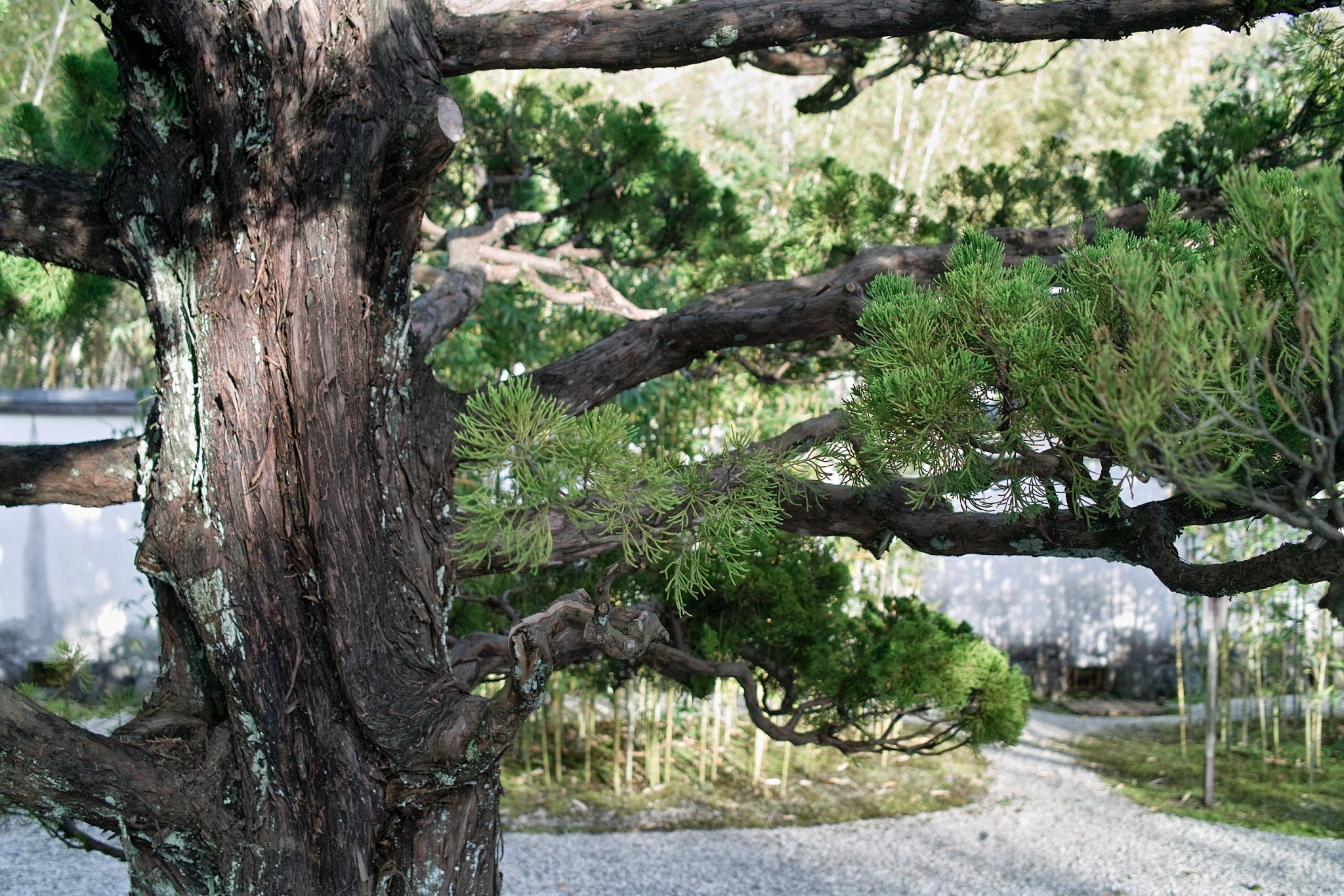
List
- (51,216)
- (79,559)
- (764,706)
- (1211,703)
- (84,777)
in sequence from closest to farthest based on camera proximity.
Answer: (84,777), (51,216), (764,706), (1211,703), (79,559)

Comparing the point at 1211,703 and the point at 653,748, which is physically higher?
the point at 1211,703

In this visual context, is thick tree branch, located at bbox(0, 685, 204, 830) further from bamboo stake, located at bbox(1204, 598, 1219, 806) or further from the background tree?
bamboo stake, located at bbox(1204, 598, 1219, 806)

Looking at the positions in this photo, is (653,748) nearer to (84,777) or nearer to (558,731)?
(558,731)

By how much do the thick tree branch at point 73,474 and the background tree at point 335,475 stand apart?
0.11 meters

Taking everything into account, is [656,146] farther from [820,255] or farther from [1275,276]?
[1275,276]

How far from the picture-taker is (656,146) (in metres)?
2.70

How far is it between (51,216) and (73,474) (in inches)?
18.2

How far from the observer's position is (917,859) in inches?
131

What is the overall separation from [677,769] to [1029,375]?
11.6 feet

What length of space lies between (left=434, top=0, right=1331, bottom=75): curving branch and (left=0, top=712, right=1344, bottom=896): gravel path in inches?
91.1

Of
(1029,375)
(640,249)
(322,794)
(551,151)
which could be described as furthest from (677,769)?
(1029,375)

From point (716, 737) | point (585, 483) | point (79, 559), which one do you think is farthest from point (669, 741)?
point (585, 483)

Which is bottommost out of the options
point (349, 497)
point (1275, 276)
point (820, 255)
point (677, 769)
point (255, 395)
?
point (677, 769)

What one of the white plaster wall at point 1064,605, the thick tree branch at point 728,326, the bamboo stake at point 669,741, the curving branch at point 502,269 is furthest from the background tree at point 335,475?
the white plaster wall at point 1064,605
